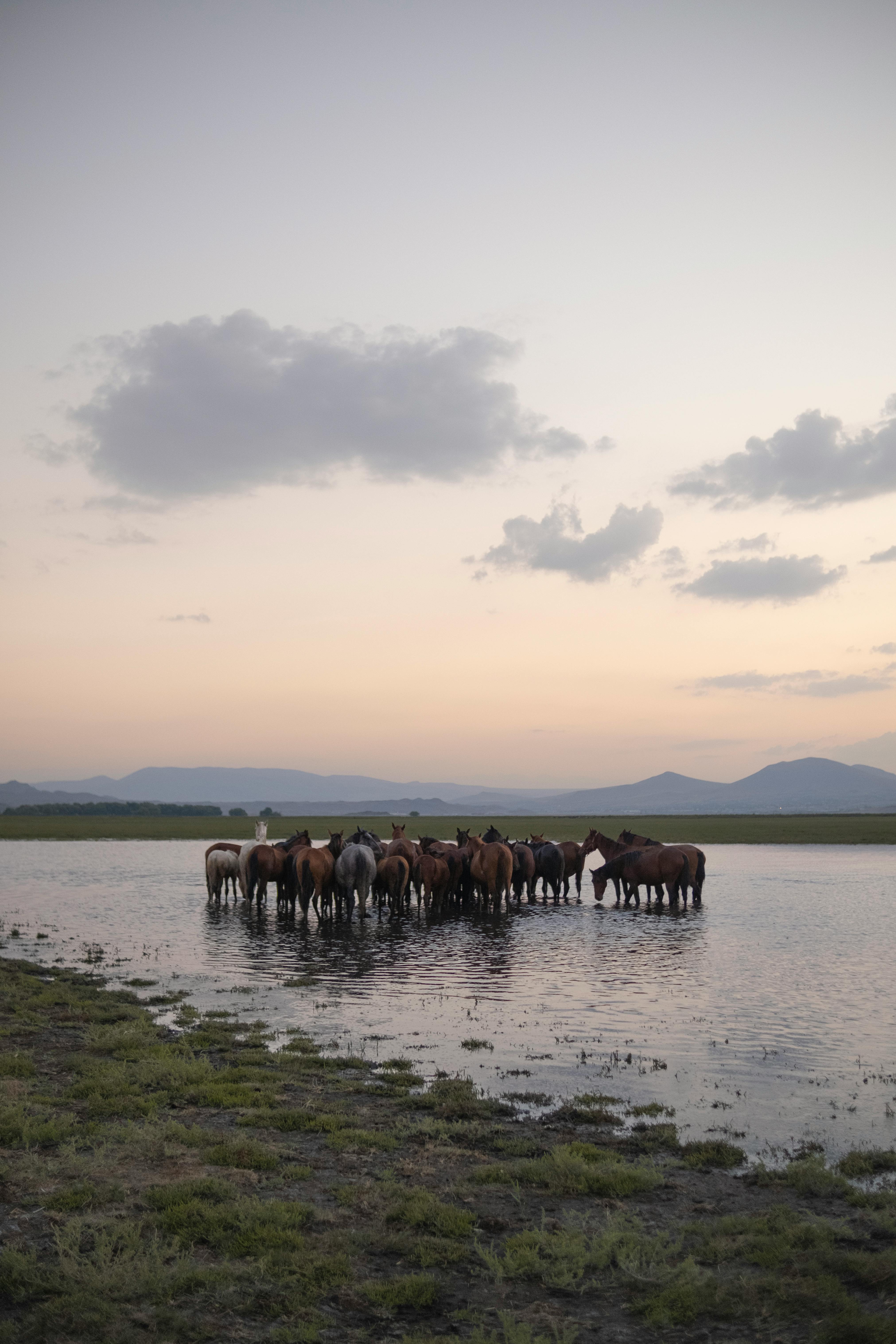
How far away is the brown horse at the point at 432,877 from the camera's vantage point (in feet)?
88.8

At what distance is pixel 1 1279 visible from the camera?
5.42m

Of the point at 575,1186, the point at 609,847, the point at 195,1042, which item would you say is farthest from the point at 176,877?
the point at 575,1186

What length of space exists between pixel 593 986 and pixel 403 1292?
10.7 meters

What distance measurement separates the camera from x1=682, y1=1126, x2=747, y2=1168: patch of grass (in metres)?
7.43

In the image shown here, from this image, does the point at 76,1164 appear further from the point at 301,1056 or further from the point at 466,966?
the point at 466,966

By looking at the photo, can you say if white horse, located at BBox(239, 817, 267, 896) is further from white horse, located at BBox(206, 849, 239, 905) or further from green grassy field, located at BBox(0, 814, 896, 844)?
green grassy field, located at BBox(0, 814, 896, 844)

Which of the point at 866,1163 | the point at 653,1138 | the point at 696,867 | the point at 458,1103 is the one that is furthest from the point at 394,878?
the point at 866,1163

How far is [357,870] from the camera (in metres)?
24.8

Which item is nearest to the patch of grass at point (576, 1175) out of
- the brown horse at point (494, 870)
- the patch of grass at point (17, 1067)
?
the patch of grass at point (17, 1067)

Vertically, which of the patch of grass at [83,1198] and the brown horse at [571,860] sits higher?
the patch of grass at [83,1198]

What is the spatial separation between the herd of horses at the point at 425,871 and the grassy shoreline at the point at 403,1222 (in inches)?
603

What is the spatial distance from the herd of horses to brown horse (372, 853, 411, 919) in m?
0.03

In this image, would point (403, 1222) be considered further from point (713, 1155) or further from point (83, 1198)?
point (713, 1155)

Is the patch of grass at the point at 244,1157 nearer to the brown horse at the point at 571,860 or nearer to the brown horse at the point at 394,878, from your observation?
the brown horse at the point at 394,878
